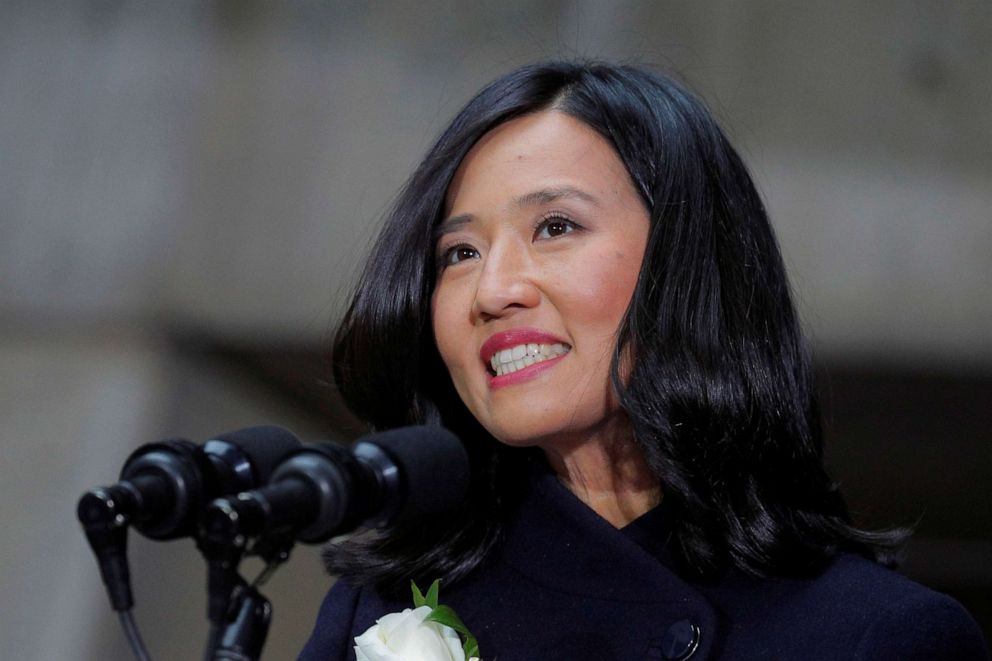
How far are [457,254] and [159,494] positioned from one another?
0.83 metres

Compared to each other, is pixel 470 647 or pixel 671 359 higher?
pixel 671 359

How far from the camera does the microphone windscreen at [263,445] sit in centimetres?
116

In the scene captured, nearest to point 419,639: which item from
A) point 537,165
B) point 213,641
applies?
point 213,641

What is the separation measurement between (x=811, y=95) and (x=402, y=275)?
8.80 feet

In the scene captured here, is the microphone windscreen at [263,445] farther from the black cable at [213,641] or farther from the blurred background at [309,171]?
the blurred background at [309,171]

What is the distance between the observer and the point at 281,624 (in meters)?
4.28

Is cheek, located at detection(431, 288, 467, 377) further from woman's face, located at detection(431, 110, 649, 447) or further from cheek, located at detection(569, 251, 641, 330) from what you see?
cheek, located at detection(569, 251, 641, 330)

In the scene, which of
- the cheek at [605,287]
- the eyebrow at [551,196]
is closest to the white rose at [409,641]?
the cheek at [605,287]

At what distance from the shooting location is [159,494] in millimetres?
1089

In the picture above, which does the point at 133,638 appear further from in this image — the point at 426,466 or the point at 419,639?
the point at 419,639

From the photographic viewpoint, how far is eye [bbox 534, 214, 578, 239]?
1738mm

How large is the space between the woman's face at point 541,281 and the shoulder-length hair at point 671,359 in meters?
0.03

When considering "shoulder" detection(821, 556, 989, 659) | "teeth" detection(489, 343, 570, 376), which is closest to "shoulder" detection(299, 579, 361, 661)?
"teeth" detection(489, 343, 570, 376)

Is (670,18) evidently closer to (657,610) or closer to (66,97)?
(66,97)
